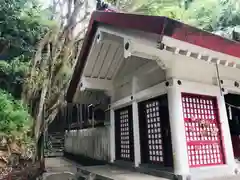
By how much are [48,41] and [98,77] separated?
8.69ft

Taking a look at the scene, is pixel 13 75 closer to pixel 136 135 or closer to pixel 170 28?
pixel 136 135

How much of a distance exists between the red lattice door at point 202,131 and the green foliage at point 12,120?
4326 millimetres

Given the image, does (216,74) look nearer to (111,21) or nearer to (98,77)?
(111,21)

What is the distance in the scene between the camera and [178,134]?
4.44m

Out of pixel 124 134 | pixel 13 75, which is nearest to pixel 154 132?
pixel 124 134

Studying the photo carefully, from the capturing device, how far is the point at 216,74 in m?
5.29

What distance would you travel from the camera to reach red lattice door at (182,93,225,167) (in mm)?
4768

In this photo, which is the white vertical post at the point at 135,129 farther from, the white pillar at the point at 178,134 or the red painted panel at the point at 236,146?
the red painted panel at the point at 236,146

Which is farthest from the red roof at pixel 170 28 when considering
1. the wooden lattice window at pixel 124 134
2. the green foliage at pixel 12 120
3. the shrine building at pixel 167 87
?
the green foliage at pixel 12 120

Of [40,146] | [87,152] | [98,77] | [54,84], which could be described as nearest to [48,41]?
[54,84]

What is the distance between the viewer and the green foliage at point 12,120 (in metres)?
5.73

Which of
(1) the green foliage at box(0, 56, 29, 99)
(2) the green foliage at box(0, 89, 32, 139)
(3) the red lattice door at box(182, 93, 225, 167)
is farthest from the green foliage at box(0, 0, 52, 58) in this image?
(3) the red lattice door at box(182, 93, 225, 167)

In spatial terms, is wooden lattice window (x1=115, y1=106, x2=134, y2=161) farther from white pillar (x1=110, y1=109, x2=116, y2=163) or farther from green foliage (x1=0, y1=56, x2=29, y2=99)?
green foliage (x1=0, y1=56, x2=29, y2=99)

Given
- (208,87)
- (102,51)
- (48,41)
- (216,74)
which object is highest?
(48,41)
